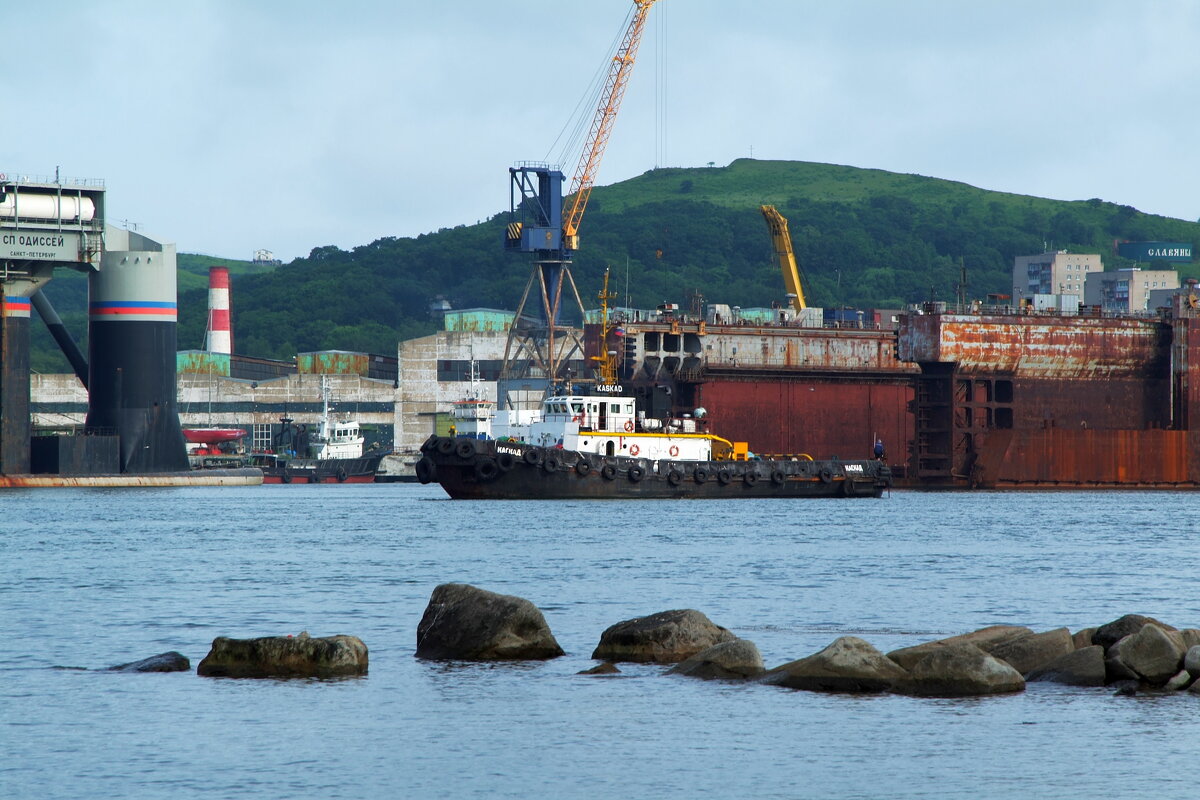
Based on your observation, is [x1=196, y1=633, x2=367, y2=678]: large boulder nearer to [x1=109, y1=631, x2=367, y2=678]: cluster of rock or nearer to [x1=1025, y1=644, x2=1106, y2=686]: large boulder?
[x1=109, y1=631, x2=367, y2=678]: cluster of rock

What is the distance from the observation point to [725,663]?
20.0 meters

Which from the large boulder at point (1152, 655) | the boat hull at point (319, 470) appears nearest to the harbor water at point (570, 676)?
the large boulder at point (1152, 655)

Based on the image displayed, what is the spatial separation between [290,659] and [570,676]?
362 centimetres

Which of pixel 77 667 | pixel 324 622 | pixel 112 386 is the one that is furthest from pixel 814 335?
pixel 77 667

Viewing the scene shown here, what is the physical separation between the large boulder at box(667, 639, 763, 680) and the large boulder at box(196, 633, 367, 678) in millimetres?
4233

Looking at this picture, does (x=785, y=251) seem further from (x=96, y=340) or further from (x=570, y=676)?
(x=570, y=676)

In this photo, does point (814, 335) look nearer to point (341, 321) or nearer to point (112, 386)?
point (112, 386)

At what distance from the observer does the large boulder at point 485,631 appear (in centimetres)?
2150

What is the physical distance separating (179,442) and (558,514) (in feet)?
111

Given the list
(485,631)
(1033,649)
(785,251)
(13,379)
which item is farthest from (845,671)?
(785,251)

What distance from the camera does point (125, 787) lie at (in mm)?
14703

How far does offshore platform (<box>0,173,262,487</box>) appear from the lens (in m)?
72.5

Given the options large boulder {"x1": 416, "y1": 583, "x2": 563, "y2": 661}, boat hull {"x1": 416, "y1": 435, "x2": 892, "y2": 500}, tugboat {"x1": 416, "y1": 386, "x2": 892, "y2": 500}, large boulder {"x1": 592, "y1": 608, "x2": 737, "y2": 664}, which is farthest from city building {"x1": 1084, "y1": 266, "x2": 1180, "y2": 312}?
large boulder {"x1": 416, "y1": 583, "x2": 563, "y2": 661}

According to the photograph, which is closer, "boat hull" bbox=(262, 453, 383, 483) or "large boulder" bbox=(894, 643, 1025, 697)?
"large boulder" bbox=(894, 643, 1025, 697)
